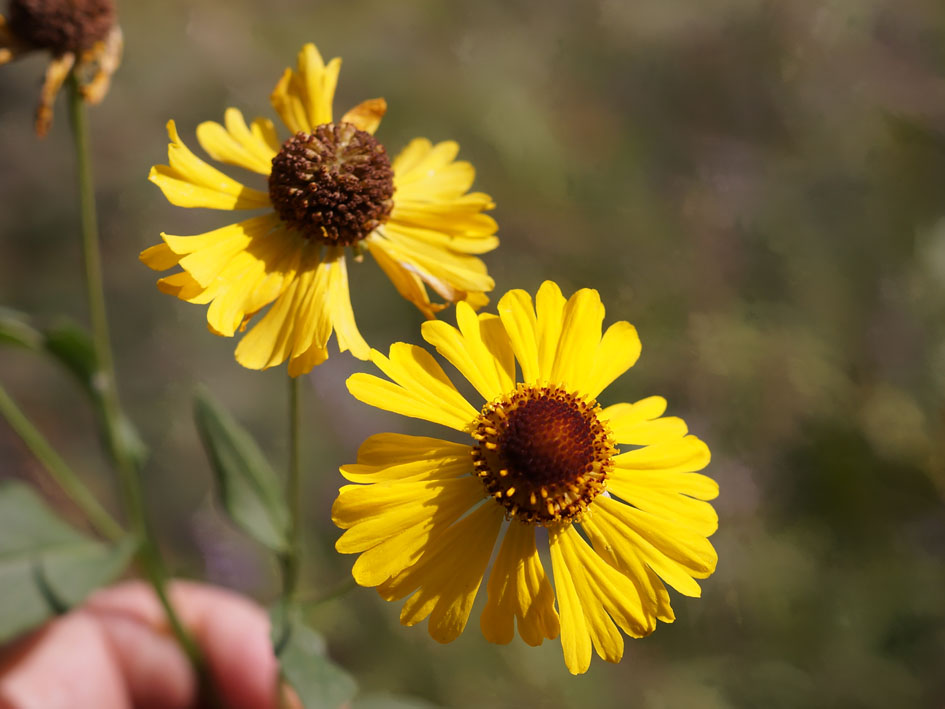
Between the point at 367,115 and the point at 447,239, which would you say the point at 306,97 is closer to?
the point at 367,115

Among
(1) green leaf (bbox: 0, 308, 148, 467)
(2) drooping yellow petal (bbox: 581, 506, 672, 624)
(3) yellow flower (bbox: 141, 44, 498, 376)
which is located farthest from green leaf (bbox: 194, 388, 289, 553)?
(2) drooping yellow petal (bbox: 581, 506, 672, 624)

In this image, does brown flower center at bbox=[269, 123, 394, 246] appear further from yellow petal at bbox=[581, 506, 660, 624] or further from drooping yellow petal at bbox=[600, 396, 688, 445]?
yellow petal at bbox=[581, 506, 660, 624]

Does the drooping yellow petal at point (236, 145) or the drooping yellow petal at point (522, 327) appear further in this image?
the drooping yellow petal at point (236, 145)

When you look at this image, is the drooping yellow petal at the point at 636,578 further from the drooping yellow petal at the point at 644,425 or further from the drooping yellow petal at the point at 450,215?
the drooping yellow petal at the point at 450,215

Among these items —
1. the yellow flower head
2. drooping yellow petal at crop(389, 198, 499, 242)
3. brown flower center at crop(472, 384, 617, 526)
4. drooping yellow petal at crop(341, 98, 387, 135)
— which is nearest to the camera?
brown flower center at crop(472, 384, 617, 526)

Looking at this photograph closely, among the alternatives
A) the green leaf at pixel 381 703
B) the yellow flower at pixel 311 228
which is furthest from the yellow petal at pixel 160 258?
the green leaf at pixel 381 703

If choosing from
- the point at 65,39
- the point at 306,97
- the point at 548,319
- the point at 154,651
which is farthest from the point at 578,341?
the point at 154,651

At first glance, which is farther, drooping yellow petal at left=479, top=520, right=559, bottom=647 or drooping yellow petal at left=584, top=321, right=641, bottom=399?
drooping yellow petal at left=584, top=321, right=641, bottom=399
